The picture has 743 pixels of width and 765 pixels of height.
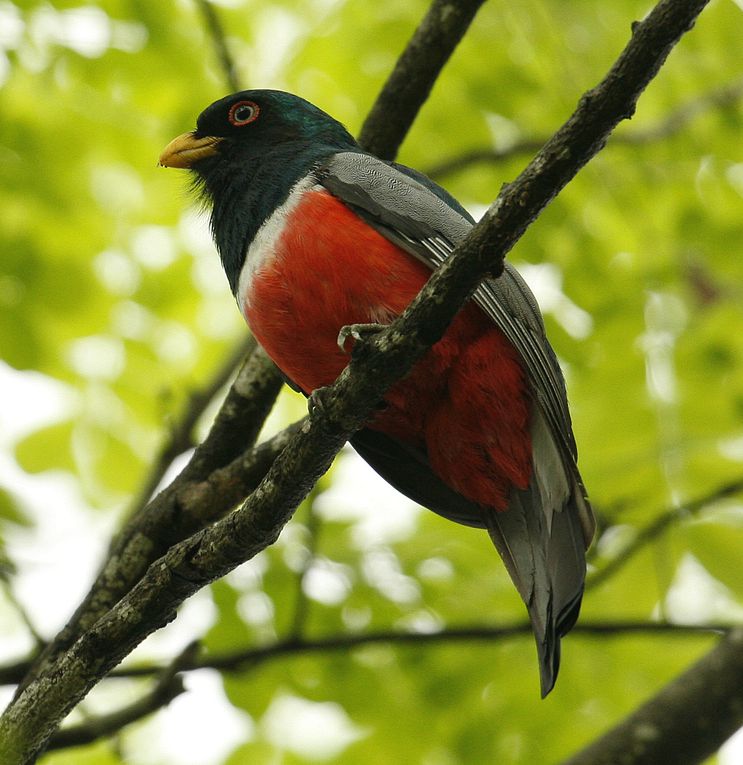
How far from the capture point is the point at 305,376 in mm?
4059

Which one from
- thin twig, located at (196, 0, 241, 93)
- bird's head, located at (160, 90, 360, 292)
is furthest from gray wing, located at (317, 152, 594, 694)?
thin twig, located at (196, 0, 241, 93)

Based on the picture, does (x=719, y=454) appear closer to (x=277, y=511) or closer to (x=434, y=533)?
(x=434, y=533)

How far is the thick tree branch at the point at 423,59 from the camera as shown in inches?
177

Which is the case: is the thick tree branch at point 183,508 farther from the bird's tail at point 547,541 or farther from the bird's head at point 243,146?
the bird's tail at point 547,541

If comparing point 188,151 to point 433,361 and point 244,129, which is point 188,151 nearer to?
point 244,129

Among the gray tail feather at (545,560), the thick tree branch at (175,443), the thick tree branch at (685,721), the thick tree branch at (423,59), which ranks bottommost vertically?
the thick tree branch at (685,721)

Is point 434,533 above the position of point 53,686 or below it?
above

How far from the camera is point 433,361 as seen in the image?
3.92m

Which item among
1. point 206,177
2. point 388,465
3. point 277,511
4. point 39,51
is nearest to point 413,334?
point 277,511

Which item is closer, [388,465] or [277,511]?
[277,511]

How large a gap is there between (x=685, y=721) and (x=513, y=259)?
2276 mm

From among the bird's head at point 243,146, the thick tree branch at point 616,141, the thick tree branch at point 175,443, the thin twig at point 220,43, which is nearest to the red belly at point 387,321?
the bird's head at point 243,146

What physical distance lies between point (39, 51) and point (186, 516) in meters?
2.30

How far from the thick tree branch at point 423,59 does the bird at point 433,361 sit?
1.30 feet
